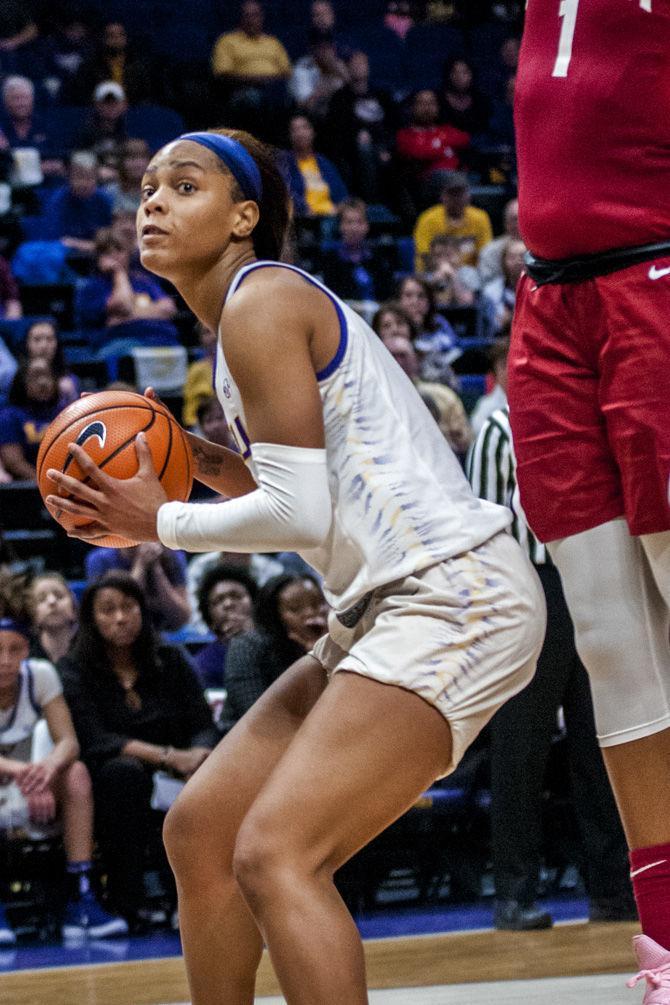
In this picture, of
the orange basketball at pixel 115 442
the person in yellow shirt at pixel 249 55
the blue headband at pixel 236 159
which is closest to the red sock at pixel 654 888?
the orange basketball at pixel 115 442

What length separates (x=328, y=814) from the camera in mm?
2252

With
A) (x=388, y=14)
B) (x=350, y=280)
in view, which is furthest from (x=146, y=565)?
(x=388, y=14)

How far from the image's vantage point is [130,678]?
18.8 ft

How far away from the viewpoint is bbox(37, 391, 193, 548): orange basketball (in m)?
2.56

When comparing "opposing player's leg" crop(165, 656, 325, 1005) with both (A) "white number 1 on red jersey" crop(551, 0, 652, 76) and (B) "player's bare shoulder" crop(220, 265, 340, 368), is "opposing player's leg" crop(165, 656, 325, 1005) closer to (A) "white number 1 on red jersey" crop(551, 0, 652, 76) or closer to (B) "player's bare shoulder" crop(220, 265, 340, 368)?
(B) "player's bare shoulder" crop(220, 265, 340, 368)

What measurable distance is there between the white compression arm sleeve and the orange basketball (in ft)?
0.79

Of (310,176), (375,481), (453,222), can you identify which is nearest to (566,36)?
(375,481)

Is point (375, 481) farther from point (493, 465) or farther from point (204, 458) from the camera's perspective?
point (493, 465)

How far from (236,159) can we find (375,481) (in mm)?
671

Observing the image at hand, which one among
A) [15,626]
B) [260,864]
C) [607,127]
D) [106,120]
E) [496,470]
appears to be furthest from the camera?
[106,120]

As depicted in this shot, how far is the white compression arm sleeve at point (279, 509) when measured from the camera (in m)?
2.35

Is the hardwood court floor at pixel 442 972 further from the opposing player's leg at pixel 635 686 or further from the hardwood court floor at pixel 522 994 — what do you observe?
the opposing player's leg at pixel 635 686

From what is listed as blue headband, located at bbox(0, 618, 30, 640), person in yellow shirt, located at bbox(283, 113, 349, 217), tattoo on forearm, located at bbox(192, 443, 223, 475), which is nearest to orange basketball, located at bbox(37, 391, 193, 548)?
tattoo on forearm, located at bbox(192, 443, 223, 475)

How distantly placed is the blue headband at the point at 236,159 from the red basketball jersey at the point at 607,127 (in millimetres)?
539
